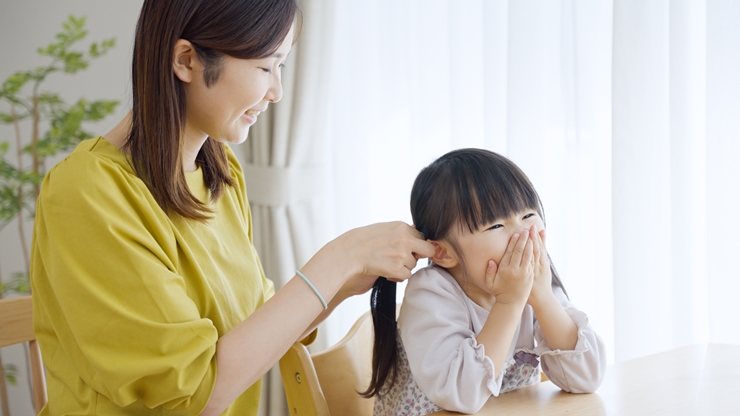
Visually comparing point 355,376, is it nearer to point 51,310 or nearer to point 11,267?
point 51,310

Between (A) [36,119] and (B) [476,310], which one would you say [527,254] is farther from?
(A) [36,119]

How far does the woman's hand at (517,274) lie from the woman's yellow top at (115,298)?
0.45 metres

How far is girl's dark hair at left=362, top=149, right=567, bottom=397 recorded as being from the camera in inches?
42.6

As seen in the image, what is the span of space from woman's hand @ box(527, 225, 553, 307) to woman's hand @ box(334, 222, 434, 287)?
0.18m

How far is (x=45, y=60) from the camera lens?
255 centimetres

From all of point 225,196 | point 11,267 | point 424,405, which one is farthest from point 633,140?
point 11,267

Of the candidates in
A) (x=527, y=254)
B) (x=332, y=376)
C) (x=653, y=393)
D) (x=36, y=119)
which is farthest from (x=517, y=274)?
(x=36, y=119)

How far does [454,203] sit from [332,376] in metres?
0.40

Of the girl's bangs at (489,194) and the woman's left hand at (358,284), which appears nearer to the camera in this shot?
the girl's bangs at (489,194)

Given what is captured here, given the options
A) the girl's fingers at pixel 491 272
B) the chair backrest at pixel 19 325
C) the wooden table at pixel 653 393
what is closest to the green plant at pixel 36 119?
the chair backrest at pixel 19 325

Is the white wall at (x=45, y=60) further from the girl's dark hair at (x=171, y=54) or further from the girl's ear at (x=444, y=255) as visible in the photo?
the girl's ear at (x=444, y=255)

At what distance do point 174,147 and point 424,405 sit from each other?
0.61 metres

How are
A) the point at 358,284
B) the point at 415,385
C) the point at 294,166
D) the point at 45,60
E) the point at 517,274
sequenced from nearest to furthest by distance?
the point at 517,274 < the point at 415,385 < the point at 358,284 < the point at 294,166 < the point at 45,60

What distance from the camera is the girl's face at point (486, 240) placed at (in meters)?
1.07
